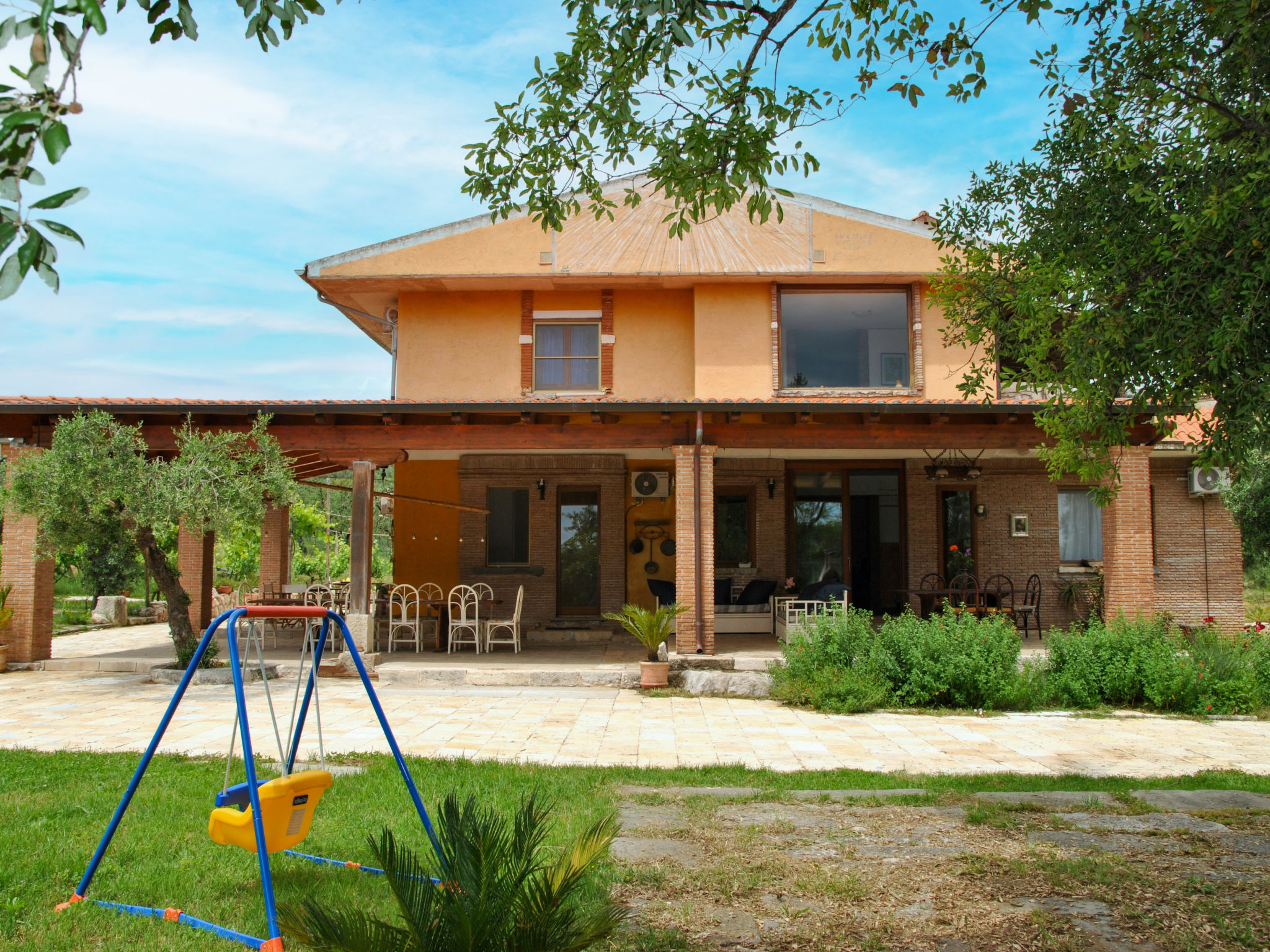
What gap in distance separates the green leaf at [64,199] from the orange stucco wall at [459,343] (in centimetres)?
1304

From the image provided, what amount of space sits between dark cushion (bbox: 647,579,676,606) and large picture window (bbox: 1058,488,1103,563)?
22.0ft

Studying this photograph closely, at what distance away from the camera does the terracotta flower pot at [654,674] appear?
11.1m

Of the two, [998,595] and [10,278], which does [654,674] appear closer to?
[998,595]

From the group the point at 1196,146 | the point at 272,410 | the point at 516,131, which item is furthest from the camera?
the point at 272,410

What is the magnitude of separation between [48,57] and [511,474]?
13.5 m

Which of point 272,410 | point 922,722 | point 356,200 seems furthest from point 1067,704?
point 272,410

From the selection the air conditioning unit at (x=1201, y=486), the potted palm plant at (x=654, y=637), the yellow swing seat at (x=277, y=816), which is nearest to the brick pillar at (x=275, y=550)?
the potted palm plant at (x=654, y=637)

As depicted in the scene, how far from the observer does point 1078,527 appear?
607 inches

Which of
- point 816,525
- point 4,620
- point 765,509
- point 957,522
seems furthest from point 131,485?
point 957,522

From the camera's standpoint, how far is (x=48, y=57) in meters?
2.35

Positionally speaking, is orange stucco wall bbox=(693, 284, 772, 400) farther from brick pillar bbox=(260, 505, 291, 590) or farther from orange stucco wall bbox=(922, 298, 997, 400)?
brick pillar bbox=(260, 505, 291, 590)

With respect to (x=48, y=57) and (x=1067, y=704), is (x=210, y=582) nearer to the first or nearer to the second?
(x=1067, y=704)

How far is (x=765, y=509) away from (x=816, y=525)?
36.1 inches

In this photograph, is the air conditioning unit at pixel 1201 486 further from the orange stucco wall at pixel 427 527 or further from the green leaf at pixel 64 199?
the green leaf at pixel 64 199
